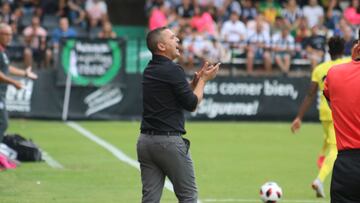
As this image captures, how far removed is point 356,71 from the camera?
7617 millimetres

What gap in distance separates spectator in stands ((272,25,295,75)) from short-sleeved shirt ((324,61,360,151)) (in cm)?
1851

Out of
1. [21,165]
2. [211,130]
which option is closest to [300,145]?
[211,130]

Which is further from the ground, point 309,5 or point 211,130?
point 309,5

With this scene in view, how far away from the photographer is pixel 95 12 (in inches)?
1133

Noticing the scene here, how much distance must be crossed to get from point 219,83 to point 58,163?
9656 mm

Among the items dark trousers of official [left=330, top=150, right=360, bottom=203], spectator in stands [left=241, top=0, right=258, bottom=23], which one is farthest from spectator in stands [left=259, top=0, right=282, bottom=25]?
dark trousers of official [left=330, top=150, right=360, bottom=203]

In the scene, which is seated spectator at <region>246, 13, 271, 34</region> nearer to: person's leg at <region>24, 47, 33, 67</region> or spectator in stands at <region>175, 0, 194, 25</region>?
spectator in stands at <region>175, 0, 194, 25</region>

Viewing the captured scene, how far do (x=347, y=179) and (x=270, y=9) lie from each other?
23.1m

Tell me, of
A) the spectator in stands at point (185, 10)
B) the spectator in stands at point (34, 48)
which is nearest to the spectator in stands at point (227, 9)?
the spectator in stands at point (185, 10)

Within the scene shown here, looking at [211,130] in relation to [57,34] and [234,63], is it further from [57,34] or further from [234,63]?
[57,34]

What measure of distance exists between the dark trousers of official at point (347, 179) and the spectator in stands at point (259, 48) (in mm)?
18541

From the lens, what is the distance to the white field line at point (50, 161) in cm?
1573

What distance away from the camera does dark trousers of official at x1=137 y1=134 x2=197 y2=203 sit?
874 centimetres

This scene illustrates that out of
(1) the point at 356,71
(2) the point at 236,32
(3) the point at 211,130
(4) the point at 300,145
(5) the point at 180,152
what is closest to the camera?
(1) the point at 356,71
